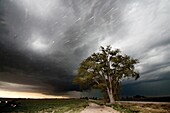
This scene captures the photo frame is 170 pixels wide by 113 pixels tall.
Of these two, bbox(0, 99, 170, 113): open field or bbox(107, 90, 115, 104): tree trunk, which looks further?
bbox(107, 90, 115, 104): tree trunk

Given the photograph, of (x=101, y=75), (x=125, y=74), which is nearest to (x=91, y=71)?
(x=101, y=75)

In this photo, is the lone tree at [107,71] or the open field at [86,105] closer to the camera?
the open field at [86,105]

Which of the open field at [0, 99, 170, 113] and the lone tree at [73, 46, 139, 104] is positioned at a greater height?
the lone tree at [73, 46, 139, 104]

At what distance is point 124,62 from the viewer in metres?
48.2

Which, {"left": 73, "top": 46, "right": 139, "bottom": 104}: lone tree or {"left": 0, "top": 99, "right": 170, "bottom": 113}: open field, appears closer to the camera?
{"left": 0, "top": 99, "right": 170, "bottom": 113}: open field

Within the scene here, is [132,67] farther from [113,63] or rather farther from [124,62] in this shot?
[113,63]

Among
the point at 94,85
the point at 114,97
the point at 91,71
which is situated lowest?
the point at 114,97

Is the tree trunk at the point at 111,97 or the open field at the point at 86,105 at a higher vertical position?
the tree trunk at the point at 111,97

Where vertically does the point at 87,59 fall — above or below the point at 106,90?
above

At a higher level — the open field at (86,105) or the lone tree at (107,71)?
the lone tree at (107,71)

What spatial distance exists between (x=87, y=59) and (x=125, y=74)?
12.7m

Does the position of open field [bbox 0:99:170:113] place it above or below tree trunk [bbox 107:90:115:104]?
below

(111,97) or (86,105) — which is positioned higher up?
(111,97)

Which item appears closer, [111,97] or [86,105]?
Result: [86,105]
